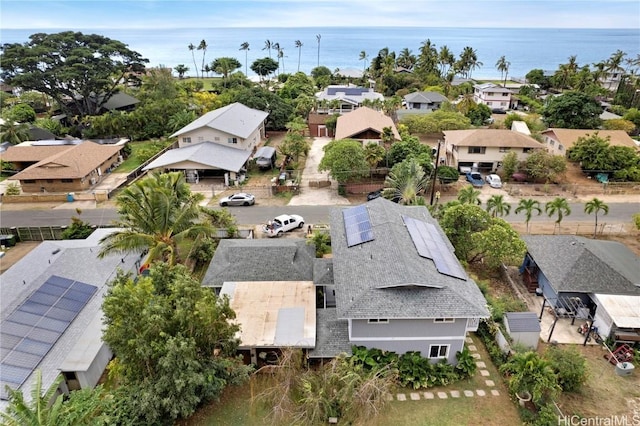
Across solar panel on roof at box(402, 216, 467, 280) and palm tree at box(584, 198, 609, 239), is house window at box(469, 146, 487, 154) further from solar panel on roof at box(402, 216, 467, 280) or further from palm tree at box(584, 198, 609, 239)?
solar panel on roof at box(402, 216, 467, 280)

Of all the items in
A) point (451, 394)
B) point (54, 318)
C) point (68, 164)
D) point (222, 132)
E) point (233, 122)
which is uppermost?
point (233, 122)

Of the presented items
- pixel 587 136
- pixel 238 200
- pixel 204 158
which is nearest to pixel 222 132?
pixel 204 158

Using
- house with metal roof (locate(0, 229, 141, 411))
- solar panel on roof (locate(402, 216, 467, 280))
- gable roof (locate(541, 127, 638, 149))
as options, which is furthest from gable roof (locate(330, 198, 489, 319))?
gable roof (locate(541, 127, 638, 149))

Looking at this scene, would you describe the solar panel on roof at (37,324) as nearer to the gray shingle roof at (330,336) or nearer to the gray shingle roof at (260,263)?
the gray shingle roof at (260,263)

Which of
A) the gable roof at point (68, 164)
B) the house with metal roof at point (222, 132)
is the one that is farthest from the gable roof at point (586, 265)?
the gable roof at point (68, 164)

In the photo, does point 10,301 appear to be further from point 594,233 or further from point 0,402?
point 594,233

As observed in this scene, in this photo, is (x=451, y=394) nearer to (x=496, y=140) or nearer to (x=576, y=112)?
(x=496, y=140)

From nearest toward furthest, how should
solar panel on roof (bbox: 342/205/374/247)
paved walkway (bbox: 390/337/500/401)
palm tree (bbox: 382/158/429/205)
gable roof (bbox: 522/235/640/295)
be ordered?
paved walkway (bbox: 390/337/500/401), solar panel on roof (bbox: 342/205/374/247), gable roof (bbox: 522/235/640/295), palm tree (bbox: 382/158/429/205)

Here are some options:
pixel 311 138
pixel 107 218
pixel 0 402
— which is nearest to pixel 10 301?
pixel 0 402
